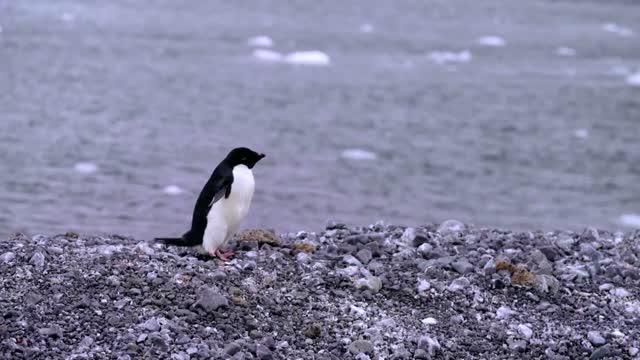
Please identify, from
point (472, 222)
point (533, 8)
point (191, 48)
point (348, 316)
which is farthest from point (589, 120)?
point (533, 8)

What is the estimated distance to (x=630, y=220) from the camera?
8.52m

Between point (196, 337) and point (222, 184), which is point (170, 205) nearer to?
point (222, 184)

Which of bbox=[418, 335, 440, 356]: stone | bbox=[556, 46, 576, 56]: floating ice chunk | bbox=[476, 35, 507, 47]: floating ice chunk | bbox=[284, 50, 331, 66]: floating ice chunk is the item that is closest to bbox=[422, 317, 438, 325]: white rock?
bbox=[418, 335, 440, 356]: stone

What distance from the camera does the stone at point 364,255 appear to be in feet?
16.4

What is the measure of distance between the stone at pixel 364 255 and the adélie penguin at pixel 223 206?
51 centimetres

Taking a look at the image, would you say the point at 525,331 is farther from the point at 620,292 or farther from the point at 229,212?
the point at 229,212

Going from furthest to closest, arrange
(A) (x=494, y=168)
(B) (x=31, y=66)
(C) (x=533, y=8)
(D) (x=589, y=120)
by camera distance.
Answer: (C) (x=533, y=8), (B) (x=31, y=66), (D) (x=589, y=120), (A) (x=494, y=168)

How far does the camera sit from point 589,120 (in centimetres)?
1172

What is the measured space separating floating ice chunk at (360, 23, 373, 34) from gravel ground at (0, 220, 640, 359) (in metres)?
12.0

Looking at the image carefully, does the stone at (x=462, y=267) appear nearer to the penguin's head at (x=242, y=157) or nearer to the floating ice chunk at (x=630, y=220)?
the penguin's head at (x=242, y=157)

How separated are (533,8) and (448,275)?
1827 cm

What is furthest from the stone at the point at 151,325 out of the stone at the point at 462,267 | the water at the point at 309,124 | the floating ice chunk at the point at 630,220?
the floating ice chunk at the point at 630,220

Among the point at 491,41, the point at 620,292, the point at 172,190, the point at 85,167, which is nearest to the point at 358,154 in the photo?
the point at 172,190

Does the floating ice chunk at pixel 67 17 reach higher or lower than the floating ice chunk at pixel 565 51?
higher
